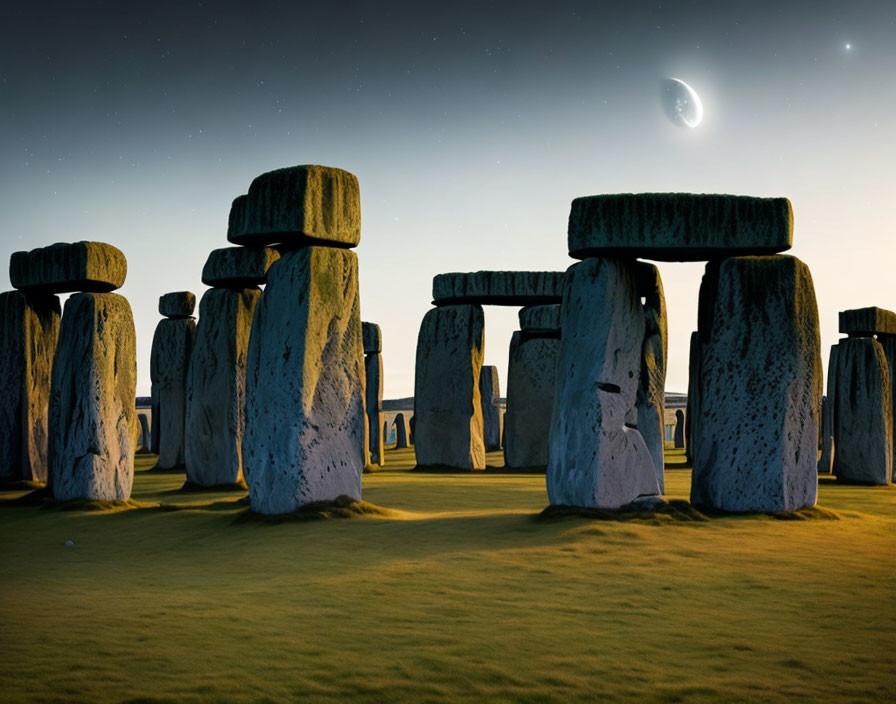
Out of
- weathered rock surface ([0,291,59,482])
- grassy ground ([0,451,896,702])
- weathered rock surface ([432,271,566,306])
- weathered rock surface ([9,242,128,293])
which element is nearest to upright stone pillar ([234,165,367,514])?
grassy ground ([0,451,896,702])

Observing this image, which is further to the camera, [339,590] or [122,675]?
[339,590]

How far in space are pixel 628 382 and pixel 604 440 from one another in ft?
1.97

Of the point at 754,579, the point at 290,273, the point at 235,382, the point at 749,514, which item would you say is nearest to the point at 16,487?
the point at 235,382

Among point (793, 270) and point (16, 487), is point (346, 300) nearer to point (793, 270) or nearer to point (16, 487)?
point (793, 270)

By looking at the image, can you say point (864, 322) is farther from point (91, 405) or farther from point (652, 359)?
point (91, 405)

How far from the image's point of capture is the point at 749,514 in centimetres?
875

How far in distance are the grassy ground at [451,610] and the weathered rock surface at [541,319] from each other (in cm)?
809

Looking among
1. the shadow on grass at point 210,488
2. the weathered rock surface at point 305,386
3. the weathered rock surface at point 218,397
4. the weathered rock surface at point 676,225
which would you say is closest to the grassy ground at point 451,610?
the weathered rock surface at point 305,386

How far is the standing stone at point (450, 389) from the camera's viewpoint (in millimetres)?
16625

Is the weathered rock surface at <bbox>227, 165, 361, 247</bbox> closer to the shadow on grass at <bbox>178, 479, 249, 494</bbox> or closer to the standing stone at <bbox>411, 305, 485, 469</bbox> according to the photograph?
the shadow on grass at <bbox>178, 479, 249, 494</bbox>

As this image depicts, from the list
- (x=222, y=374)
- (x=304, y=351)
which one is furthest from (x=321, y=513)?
(x=222, y=374)

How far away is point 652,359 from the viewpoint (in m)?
9.95

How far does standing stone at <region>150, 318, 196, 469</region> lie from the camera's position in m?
16.3

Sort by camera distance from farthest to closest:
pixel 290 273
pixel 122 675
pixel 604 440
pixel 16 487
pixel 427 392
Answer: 1. pixel 427 392
2. pixel 16 487
3. pixel 290 273
4. pixel 604 440
5. pixel 122 675
